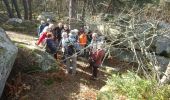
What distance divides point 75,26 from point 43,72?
6.84 m

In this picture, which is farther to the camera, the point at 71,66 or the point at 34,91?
the point at 71,66

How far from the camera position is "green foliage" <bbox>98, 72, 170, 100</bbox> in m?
9.46

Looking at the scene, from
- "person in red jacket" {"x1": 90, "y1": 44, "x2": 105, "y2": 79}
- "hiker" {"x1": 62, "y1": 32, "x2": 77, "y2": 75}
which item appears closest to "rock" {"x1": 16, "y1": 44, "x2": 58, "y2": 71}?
"hiker" {"x1": 62, "y1": 32, "x2": 77, "y2": 75}

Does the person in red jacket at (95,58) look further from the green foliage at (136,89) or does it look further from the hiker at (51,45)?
the green foliage at (136,89)

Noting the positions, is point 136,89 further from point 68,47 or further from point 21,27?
point 21,27

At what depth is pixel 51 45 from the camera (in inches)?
593

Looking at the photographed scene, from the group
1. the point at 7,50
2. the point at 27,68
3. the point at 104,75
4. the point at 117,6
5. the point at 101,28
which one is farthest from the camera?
the point at 117,6

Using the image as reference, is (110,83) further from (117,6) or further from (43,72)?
(117,6)

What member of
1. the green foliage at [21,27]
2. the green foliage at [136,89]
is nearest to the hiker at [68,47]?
the green foliage at [136,89]

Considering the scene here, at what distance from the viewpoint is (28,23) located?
27953 millimetres

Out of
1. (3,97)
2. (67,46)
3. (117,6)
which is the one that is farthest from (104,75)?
(117,6)

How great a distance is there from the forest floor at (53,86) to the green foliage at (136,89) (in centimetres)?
192

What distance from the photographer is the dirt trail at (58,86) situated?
1271 cm

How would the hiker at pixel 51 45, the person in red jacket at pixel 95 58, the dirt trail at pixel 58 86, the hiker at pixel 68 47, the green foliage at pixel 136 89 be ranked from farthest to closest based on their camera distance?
the hiker at pixel 51 45, the person in red jacket at pixel 95 58, the hiker at pixel 68 47, the dirt trail at pixel 58 86, the green foliage at pixel 136 89
